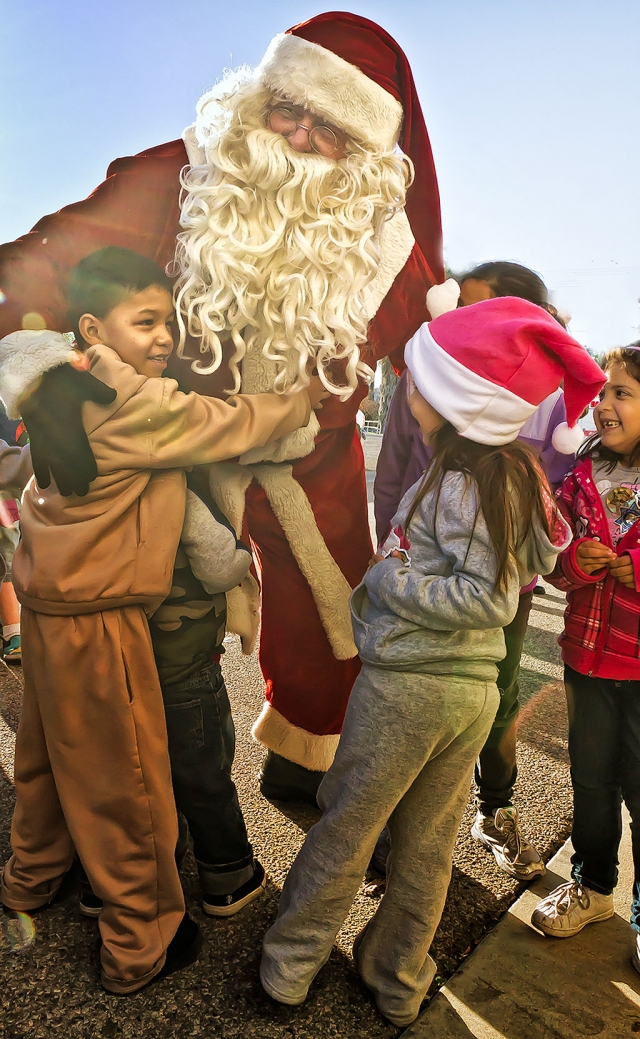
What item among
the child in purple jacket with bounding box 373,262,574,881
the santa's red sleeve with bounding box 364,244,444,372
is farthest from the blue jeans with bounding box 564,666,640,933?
the santa's red sleeve with bounding box 364,244,444,372

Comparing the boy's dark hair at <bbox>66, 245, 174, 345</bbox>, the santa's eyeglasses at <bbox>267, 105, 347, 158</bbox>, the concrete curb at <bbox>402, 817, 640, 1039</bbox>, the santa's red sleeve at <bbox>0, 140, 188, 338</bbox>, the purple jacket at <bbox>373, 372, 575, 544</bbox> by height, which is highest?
the santa's eyeglasses at <bbox>267, 105, 347, 158</bbox>

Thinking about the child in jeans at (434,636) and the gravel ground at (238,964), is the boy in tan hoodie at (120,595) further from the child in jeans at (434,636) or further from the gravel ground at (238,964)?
the child in jeans at (434,636)

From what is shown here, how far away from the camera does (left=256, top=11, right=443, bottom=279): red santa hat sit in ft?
5.22

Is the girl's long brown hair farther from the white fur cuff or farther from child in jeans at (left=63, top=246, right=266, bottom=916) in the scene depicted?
the white fur cuff

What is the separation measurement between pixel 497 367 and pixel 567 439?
56cm

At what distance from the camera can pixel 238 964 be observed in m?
1.79

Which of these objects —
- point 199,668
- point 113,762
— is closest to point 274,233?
point 199,668

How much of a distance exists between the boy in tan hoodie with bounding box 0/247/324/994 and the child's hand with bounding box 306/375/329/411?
1.9 inches

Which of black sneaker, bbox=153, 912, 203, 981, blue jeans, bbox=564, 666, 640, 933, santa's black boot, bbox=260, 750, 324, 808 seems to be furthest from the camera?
santa's black boot, bbox=260, 750, 324, 808

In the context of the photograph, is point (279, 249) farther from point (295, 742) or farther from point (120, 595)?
point (295, 742)

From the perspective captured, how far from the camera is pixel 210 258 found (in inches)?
64.3

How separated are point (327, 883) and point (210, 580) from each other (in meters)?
0.76

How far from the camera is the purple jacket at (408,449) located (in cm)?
201

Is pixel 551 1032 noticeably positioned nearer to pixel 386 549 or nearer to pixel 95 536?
pixel 386 549
